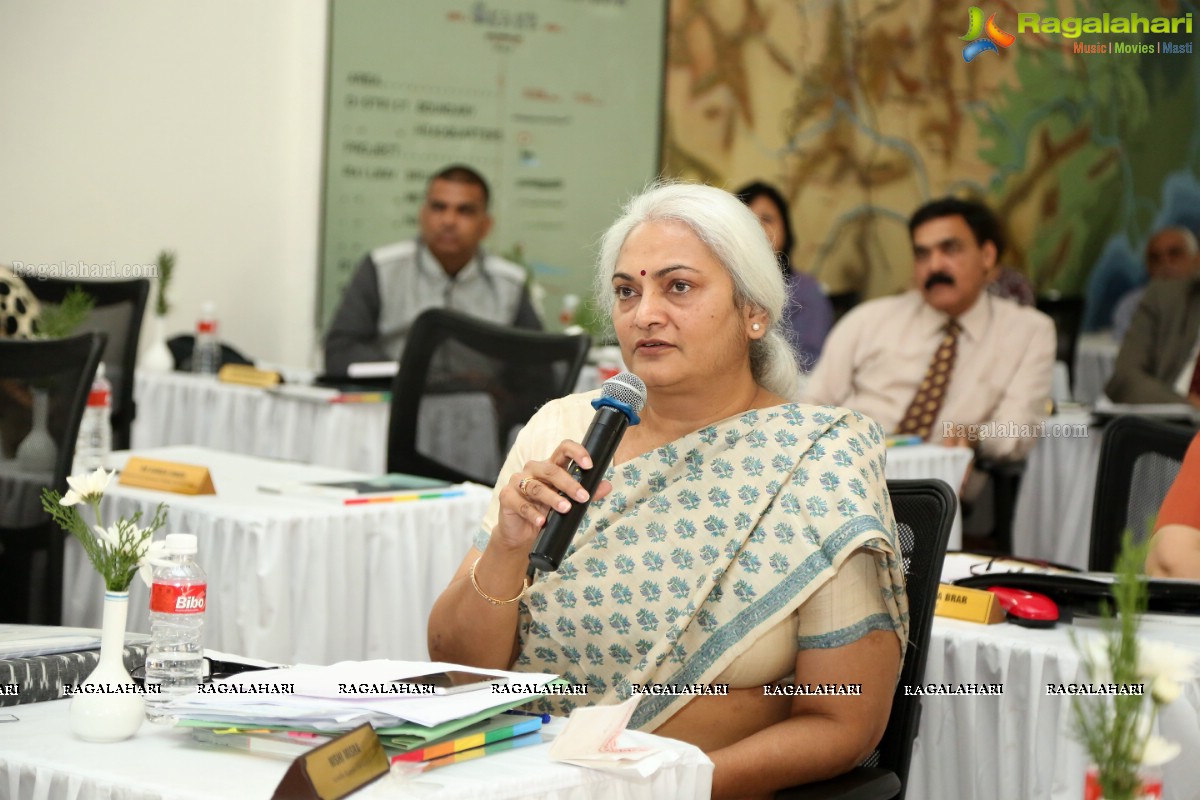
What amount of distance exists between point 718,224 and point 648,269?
0.12 meters

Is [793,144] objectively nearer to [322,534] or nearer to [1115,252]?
[1115,252]

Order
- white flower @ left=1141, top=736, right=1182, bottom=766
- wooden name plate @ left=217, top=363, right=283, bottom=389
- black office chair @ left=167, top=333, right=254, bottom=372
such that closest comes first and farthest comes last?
1. white flower @ left=1141, top=736, right=1182, bottom=766
2. wooden name plate @ left=217, top=363, right=283, bottom=389
3. black office chair @ left=167, top=333, right=254, bottom=372

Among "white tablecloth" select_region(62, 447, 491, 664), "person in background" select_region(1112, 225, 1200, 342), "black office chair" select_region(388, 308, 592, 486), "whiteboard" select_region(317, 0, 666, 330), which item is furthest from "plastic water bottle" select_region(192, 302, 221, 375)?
"person in background" select_region(1112, 225, 1200, 342)

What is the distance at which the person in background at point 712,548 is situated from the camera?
6.20ft

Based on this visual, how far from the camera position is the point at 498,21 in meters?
7.20

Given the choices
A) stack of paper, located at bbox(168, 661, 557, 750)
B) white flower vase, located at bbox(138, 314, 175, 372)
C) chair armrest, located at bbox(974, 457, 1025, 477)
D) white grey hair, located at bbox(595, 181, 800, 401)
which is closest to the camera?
stack of paper, located at bbox(168, 661, 557, 750)

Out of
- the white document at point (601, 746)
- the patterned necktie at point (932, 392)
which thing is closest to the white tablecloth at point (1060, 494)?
the patterned necktie at point (932, 392)

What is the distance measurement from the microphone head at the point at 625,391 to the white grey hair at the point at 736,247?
296mm

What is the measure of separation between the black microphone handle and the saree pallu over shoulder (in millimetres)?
342

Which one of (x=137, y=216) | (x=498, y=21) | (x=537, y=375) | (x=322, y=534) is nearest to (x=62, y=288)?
(x=137, y=216)

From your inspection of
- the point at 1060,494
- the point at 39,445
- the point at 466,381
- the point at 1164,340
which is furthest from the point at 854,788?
the point at 1164,340

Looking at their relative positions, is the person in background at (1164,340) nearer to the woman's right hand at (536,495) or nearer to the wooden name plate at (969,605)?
the wooden name plate at (969,605)

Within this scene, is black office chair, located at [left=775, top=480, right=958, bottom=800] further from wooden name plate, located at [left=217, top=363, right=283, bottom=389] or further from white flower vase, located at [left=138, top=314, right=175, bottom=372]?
white flower vase, located at [left=138, top=314, right=175, bottom=372]

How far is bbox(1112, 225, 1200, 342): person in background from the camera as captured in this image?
9.05 m
